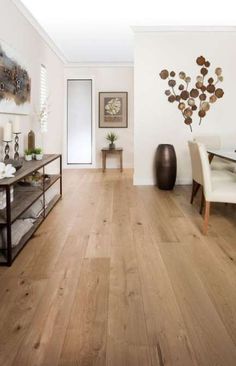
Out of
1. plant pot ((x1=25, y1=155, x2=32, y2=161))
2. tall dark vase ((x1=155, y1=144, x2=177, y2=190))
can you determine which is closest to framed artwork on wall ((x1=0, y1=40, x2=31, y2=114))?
plant pot ((x1=25, y1=155, x2=32, y2=161))

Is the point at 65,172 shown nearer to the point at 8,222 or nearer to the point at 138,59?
the point at 138,59

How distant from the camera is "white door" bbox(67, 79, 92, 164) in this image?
8.70 m

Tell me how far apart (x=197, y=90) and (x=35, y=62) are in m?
2.55

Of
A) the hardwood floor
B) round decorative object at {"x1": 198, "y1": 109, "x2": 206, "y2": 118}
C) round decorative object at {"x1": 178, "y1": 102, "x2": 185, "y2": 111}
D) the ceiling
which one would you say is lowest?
the hardwood floor


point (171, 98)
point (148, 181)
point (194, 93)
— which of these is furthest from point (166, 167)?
point (194, 93)

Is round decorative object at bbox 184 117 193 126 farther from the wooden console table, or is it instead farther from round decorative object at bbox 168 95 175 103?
the wooden console table

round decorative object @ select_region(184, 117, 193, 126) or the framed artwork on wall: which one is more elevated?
the framed artwork on wall

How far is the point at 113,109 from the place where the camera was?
867 centimetres

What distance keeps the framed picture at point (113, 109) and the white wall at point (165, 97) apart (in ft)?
8.13

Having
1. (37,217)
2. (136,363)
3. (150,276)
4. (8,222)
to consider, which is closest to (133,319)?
(136,363)

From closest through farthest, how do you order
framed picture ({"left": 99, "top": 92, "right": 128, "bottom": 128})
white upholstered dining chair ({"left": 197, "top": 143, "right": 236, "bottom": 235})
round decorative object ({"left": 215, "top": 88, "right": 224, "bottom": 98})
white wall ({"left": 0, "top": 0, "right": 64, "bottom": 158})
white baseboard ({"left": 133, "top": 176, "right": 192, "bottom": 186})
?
white upholstered dining chair ({"left": 197, "top": 143, "right": 236, "bottom": 235}), white wall ({"left": 0, "top": 0, "right": 64, "bottom": 158}), round decorative object ({"left": 215, "top": 88, "right": 224, "bottom": 98}), white baseboard ({"left": 133, "top": 176, "right": 192, "bottom": 186}), framed picture ({"left": 99, "top": 92, "right": 128, "bottom": 128})

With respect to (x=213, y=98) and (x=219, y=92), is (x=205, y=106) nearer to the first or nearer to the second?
(x=213, y=98)

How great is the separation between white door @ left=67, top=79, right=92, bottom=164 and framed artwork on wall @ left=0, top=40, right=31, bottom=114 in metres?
3.68

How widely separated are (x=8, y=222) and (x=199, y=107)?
4.35 meters
